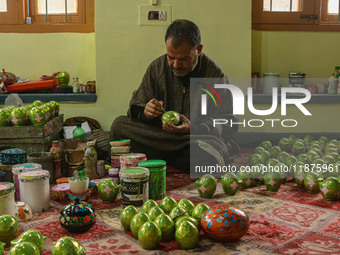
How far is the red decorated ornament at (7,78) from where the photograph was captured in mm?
4547

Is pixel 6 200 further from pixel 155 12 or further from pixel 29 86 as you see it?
pixel 155 12

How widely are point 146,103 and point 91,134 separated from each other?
105cm

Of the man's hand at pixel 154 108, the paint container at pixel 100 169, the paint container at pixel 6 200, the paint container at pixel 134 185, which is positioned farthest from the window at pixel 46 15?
the paint container at pixel 6 200

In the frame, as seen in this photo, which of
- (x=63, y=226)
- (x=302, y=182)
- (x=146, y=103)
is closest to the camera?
(x=63, y=226)

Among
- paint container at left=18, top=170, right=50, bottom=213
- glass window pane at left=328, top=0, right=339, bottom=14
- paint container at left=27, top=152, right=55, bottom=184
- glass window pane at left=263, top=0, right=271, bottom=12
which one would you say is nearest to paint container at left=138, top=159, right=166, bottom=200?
paint container at left=18, top=170, right=50, bottom=213

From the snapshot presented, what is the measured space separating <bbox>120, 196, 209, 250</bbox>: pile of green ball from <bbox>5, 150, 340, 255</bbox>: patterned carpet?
0.04m

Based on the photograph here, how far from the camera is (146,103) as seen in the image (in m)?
3.42

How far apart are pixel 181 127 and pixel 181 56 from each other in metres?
0.55

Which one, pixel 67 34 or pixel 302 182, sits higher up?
pixel 67 34

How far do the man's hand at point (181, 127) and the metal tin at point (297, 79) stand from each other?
A: 2146 millimetres

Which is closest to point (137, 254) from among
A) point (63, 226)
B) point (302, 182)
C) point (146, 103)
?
Answer: point (63, 226)

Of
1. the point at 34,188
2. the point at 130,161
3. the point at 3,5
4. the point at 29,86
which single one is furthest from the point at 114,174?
the point at 3,5

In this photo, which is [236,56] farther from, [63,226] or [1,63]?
[63,226]

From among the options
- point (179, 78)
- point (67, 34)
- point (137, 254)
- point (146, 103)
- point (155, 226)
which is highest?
point (67, 34)
